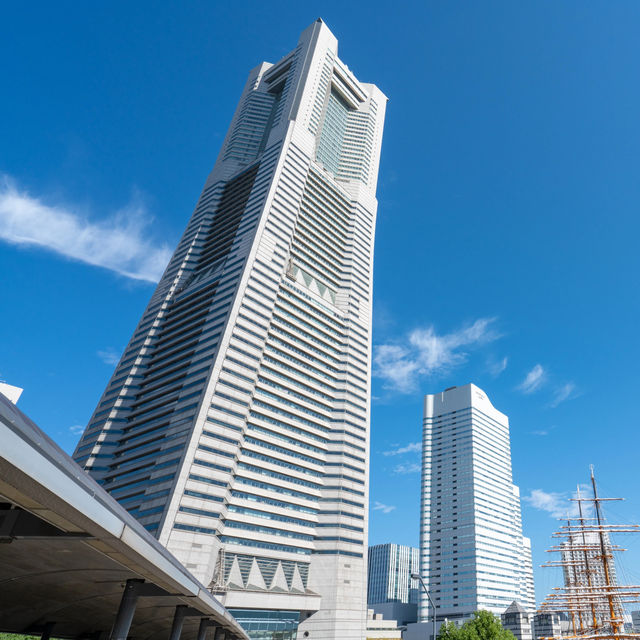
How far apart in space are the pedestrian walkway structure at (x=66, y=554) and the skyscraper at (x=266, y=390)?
57.1 metres

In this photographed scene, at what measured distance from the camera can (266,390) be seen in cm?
10188

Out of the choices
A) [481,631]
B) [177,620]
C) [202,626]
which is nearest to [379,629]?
[481,631]

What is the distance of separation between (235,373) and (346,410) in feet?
103

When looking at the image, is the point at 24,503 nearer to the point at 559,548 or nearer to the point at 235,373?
the point at 235,373

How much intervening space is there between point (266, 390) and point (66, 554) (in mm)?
88185

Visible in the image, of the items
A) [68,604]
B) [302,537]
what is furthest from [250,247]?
[68,604]

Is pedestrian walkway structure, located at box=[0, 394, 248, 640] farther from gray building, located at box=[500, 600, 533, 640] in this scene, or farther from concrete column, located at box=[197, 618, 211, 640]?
gray building, located at box=[500, 600, 533, 640]

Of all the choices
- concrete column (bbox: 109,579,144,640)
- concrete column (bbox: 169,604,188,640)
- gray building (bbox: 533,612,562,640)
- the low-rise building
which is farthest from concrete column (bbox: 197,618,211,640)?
gray building (bbox: 533,612,562,640)

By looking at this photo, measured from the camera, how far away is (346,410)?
115 metres

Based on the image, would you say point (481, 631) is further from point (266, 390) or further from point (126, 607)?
point (126, 607)

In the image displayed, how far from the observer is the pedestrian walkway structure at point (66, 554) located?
815cm

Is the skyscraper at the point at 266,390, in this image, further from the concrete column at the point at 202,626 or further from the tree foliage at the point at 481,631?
the concrete column at the point at 202,626

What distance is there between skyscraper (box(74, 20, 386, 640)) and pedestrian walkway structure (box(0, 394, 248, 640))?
57070mm

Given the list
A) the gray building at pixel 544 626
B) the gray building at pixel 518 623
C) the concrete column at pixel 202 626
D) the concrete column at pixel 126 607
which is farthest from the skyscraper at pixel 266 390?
the gray building at pixel 544 626
